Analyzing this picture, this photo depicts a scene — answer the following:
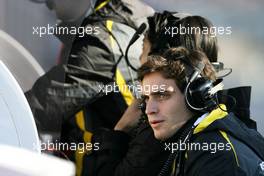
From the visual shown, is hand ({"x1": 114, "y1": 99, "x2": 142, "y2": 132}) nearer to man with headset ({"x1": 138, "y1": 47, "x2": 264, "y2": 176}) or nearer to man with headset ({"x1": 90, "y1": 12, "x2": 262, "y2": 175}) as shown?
man with headset ({"x1": 90, "y1": 12, "x2": 262, "y2": 175})

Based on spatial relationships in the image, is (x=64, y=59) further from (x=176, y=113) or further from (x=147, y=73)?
(x=176, y=113)

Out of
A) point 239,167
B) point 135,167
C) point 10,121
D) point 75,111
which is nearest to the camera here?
point 10,121

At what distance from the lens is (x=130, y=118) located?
204 cm

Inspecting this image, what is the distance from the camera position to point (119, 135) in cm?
197

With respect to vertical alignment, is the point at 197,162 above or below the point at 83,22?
below

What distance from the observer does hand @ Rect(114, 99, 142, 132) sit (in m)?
2.03

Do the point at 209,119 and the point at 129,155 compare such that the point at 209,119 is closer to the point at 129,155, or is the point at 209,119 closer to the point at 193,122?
the point at 193,122

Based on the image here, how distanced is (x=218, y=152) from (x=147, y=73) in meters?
0.38

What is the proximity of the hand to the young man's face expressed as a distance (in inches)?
8.8

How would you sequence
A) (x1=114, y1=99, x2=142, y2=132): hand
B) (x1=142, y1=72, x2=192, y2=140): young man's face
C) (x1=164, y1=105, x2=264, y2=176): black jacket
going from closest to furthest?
(x1=164, y1=105, x2=264, y2=176): black jacket → (x1=142, y1=72, x2=192, y2=140): young man's face → (x1=114, y1=99, x2=142, y2=132): hand

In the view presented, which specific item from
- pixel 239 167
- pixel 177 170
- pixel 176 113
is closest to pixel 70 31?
pixel 176 113

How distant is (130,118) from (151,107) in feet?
0.85

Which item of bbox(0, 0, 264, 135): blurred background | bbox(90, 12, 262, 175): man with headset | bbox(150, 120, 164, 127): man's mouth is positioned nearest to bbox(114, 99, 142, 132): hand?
bbox(90, 12, 262, 175): man with headset

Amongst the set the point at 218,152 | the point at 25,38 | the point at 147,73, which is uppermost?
the point at 25,38
